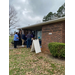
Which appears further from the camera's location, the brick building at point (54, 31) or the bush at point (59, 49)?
the brick building at point (54, 31)

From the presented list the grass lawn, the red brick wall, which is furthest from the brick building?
the grass lawn

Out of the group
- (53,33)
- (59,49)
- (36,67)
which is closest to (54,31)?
(53,33)

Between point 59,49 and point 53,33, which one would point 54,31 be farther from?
point 59,49

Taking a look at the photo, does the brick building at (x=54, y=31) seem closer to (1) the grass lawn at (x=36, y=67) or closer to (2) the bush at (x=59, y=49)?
(2) the bush at (x=59, y=49)

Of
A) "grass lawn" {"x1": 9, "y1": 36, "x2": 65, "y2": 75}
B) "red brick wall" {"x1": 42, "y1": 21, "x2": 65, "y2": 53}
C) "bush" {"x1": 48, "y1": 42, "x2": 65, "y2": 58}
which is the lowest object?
"grass lawn" {"x1": 9, "y1": 36, "x2": 65, "y2": 75}

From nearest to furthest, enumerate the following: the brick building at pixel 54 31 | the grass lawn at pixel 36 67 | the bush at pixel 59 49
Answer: the grass lawn at pixel 36 67, the bush at pixel 59 49, the brick building at pixel 54 31

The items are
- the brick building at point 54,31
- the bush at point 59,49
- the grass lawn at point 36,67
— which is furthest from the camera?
the brick building at point 54,31

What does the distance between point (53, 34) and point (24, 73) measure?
370 cm

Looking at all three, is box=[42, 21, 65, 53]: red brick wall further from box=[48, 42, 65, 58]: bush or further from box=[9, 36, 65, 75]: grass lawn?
box=[9, 36, 65, 75]: grass lawn

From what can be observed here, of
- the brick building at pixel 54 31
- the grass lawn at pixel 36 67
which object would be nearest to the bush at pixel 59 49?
the grass lawn at pixel 36 67
